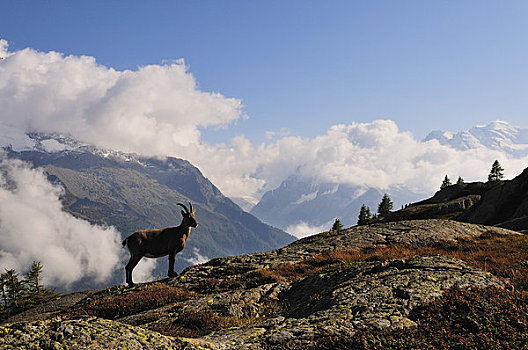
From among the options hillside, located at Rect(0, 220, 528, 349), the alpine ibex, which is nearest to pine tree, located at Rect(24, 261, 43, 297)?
the alpine ibex

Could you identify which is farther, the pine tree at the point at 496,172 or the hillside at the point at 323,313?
the pine tree at the point at 496,172

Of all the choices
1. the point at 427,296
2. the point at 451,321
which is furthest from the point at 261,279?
the point at 451,321

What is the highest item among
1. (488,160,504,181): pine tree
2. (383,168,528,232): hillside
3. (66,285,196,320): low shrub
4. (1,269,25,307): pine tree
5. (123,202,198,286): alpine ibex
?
(488,160,504,181): pine tree

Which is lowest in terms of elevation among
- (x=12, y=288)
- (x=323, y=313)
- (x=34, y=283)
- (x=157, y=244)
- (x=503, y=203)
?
(x=12, y=288)

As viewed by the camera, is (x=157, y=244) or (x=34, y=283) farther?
(x=34, y=283)

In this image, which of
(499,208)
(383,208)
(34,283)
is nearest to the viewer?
(499,208)

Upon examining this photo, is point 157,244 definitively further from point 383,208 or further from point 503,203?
point 383,208

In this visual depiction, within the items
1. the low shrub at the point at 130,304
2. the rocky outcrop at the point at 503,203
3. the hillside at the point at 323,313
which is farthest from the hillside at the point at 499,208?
the low shrub at the point at 130,304

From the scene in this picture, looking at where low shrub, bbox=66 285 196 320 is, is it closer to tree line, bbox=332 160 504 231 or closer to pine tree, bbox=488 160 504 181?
tree line, bbox=332 160 504 231

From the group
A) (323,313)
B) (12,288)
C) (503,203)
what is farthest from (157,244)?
(12,288)

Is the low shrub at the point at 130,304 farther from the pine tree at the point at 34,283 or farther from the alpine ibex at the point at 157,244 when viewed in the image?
the pine tree at the point at 34,283

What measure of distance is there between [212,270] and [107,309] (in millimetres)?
7830

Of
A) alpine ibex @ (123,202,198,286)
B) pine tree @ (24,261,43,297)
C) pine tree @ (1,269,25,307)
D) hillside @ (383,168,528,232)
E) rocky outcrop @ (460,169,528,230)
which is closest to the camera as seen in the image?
alpine ibex @ (123,202,198,286)

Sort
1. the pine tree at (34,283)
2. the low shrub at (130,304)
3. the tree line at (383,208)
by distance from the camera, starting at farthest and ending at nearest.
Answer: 1. the tree line at (383,208)
2. the pine tree at (34,283)
3. the low shrub at (130,304)
